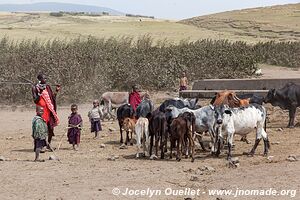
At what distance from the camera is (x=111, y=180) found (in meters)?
11.2

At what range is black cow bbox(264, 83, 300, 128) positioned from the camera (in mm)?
18797

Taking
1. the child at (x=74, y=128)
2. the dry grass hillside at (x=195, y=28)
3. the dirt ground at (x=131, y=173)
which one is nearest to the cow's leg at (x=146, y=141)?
the dirt ground at (x=131, y=173)

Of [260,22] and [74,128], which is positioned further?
[260,22]

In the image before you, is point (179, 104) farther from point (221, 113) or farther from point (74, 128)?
point (74, 128)

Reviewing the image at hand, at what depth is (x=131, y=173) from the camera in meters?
11.9

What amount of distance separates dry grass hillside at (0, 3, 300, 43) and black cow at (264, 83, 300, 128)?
29.9 metres

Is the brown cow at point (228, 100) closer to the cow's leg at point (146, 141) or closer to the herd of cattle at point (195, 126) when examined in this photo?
the herd of cattle at point (195, 126)

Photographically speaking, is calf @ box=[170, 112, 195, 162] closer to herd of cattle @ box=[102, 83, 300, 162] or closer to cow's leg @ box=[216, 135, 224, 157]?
herd of cattle @ box=[102, 83, 300, 162]

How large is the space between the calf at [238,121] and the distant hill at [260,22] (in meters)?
42.0

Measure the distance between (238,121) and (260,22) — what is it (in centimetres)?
5230

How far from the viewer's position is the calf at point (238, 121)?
1345 cm

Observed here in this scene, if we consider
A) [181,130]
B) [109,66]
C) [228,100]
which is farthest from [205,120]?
→ [109,66]

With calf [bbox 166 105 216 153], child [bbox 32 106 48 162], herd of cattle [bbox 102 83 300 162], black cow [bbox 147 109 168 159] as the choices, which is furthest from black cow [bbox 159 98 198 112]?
child [bbox 32 106 48 162]

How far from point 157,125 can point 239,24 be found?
51939mm
